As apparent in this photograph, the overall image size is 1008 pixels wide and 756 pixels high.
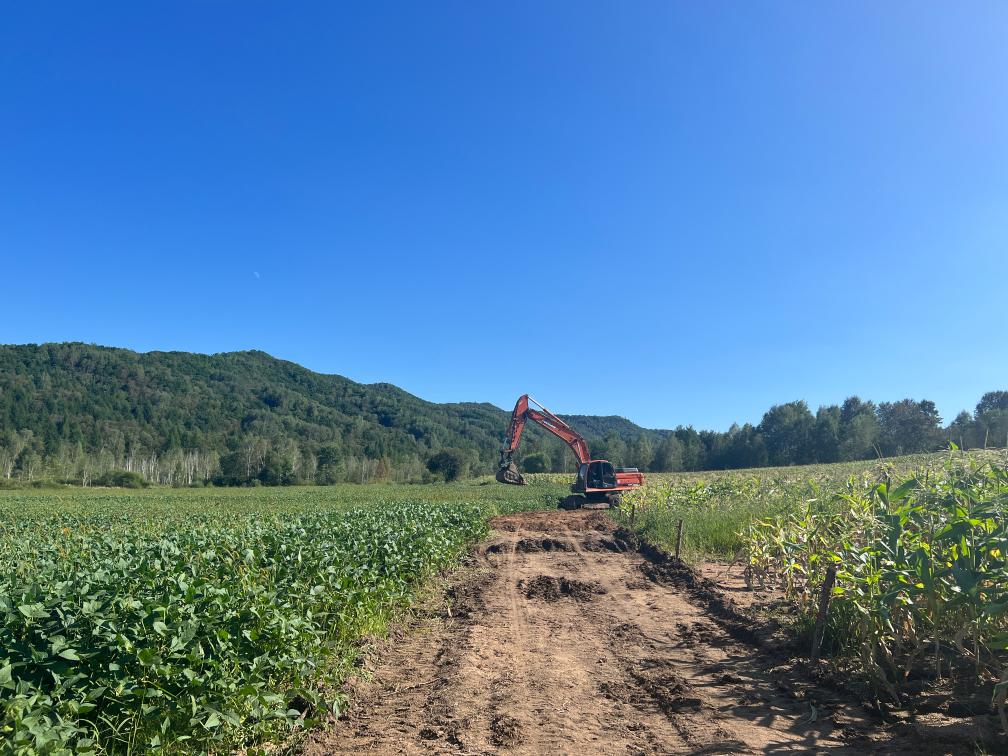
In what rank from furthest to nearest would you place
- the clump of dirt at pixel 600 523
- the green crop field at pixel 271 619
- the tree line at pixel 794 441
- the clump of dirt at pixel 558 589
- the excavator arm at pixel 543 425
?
the tree line at pixel 794 441 → the excavator arm at pixel 543 425 → the clump of dirt at pixel 600 523 → the clump of dirt at pixel 558 589 → the green crop field at pixel 271 619

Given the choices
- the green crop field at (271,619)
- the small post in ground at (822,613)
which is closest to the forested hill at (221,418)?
the green crop field at (271,619)

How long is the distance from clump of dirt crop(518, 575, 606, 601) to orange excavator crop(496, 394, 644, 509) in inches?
548

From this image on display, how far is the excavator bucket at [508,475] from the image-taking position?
3191cm

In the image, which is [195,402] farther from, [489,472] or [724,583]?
[724,583]

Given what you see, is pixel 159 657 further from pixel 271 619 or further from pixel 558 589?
pixel 558 589

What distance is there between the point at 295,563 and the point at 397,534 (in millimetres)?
3379

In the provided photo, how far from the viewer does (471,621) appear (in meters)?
7.93

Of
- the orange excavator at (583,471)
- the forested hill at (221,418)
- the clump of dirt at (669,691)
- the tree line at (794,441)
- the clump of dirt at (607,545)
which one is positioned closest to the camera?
the clump of dirt at (669,691)

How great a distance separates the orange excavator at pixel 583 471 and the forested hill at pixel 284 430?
1039 inches

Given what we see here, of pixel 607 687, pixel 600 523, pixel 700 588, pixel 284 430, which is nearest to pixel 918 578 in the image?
pixel 607 687

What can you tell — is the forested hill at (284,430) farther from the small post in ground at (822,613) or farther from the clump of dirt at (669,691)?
the clump of dirt at (669,691)

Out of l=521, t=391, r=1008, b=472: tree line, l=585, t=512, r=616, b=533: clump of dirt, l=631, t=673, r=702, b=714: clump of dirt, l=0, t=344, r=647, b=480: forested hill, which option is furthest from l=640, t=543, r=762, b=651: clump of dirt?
l=0, t=344, r=647, b=480: forested hill

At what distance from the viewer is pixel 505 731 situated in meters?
4.43

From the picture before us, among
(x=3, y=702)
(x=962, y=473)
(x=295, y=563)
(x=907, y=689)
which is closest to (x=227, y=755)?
(x=3, y=702)
